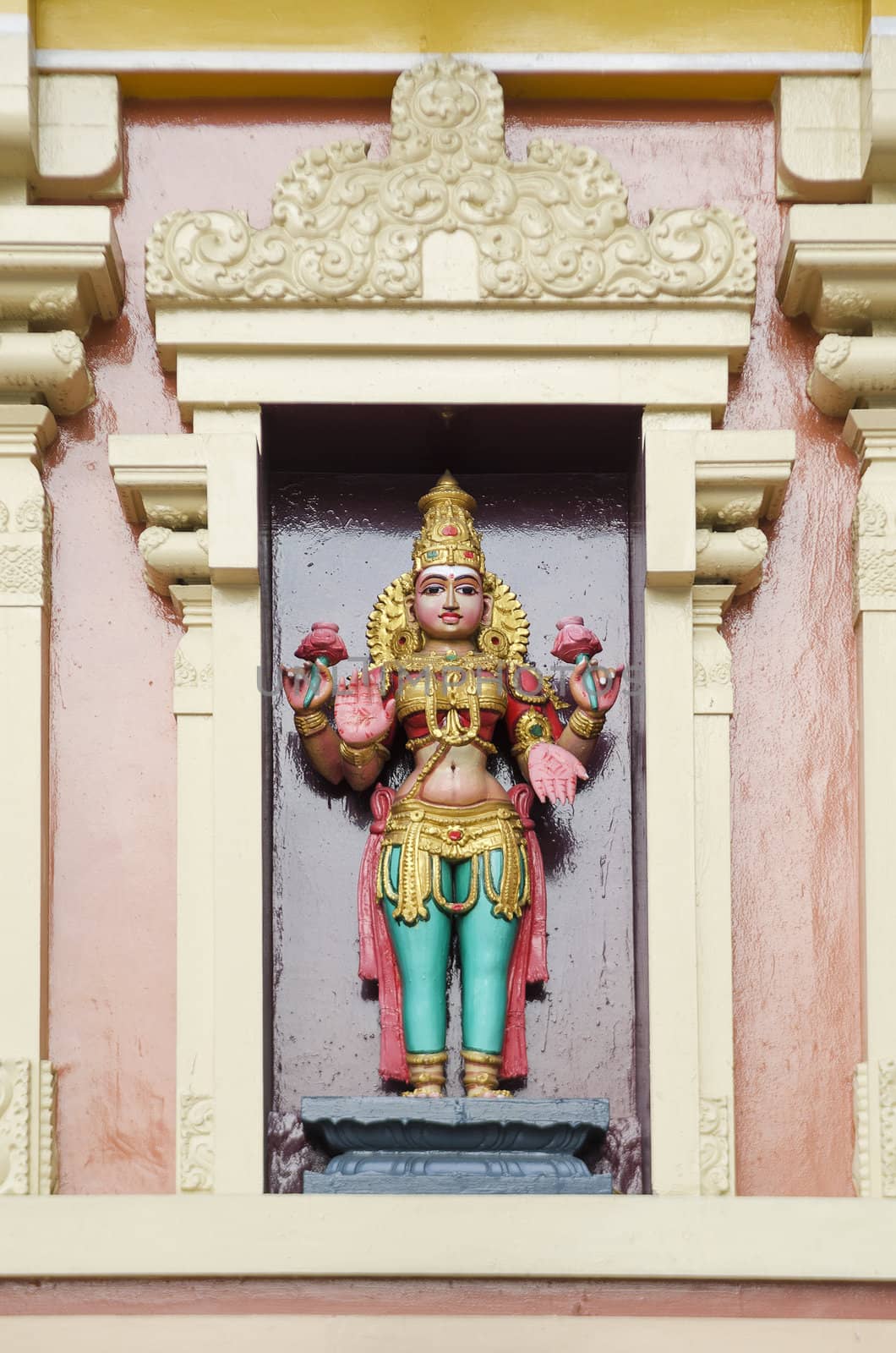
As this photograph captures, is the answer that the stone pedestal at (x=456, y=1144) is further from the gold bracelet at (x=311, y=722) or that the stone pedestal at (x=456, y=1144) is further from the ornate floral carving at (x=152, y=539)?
the ornate floral carving at (x=152, y=539)

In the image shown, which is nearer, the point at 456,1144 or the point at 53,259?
the point at 456,1144

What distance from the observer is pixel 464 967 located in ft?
15.5

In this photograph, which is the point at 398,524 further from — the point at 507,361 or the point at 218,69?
the point at 218,69

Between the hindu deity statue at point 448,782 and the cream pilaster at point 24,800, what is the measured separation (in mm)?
508

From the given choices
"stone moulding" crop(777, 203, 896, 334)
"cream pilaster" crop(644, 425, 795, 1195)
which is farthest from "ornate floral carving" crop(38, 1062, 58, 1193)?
"stone moulding" crop(777, 203, 896, 334)

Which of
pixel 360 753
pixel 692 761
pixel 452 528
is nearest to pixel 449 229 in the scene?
pixel 452 528

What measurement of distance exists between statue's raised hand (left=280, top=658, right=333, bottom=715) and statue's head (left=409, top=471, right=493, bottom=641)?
0.86 feet

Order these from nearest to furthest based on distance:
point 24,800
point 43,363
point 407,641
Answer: point 24,800, point 43,363, point 407,641

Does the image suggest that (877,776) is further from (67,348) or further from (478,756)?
(67,348)

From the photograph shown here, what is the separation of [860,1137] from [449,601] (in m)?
1.32

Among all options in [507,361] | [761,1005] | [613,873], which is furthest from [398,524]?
[761,1005]

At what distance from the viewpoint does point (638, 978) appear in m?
4.83

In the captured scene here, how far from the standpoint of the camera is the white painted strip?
15.8 feet

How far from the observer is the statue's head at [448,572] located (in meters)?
4.86
